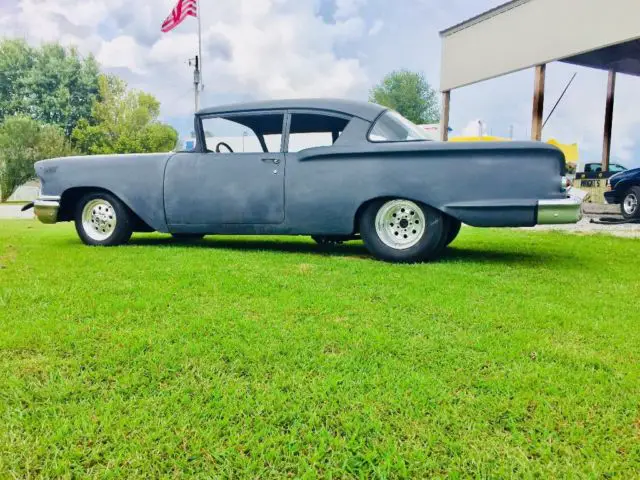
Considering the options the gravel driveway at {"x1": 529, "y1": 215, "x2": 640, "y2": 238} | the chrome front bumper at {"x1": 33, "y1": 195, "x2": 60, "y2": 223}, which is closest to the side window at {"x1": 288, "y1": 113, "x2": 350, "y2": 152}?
the chrome front bumper at {"x1": 33, "y1": 195, "x2": 60, "y2": 223}

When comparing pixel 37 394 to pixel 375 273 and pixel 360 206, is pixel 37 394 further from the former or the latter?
pixel 360 206

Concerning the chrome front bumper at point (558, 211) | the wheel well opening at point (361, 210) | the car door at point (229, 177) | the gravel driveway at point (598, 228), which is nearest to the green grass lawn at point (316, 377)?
the chrome front bumper at point (558, 211)

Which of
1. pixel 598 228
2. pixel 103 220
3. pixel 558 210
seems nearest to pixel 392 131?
pixel 558 210

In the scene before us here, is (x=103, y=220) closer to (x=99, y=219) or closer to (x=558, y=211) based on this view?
(x=99, y=219)

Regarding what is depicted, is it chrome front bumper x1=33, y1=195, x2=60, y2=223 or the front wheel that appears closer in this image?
the front wheel

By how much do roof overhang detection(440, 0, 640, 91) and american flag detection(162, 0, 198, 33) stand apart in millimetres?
A: 9827

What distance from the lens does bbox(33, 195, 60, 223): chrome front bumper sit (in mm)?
5719

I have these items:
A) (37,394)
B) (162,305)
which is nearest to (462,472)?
(37,394)

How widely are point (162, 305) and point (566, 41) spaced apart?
1340 centimetres

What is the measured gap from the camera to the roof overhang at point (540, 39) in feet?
38.1

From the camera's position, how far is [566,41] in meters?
12.7

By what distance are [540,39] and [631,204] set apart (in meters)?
5.55

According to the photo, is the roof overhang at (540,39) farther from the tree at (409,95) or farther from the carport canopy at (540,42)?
the tree at (409,95)

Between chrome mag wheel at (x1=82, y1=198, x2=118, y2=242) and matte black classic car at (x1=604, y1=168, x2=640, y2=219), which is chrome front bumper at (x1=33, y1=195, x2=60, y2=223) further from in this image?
matte black classic car at (x1=604, y1=168, x2=640, y2=219)
